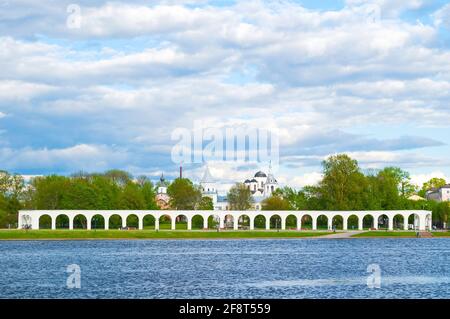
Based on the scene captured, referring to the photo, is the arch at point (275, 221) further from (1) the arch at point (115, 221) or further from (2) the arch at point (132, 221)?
(1) the arch at point (115, 221)

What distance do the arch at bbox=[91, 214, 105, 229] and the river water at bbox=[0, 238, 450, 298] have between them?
39024 mm

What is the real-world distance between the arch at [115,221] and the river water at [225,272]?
3975 centimetres

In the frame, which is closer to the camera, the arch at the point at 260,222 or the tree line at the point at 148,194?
the tree line at the point at 148,194

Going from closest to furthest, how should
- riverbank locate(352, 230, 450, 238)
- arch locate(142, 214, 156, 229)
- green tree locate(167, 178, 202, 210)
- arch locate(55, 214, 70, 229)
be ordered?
riverbank locate(352, 230, 450, 238), arch locate(55, 214, 70, 229), arch locate(142, 214, 156, 229), green tree locate(167, 178, 202, 210)

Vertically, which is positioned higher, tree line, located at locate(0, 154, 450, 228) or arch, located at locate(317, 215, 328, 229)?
tree line, located at locate(0, 154, 450, 228)

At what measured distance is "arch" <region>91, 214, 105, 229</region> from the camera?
12381 cm

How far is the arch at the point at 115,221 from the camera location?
409 ft

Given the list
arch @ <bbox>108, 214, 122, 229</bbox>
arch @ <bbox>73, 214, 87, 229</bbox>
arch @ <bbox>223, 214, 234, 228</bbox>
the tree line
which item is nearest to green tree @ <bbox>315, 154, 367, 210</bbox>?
the tree line

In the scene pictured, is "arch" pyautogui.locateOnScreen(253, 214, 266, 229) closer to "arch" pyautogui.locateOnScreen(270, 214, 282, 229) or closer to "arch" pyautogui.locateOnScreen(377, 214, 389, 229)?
"arch" pyautogui.locateOnScreen(270, 214, 282, 229)

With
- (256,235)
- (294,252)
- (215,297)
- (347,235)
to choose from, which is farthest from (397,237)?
(215,297)

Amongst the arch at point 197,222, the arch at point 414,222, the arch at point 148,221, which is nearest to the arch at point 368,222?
the arch at point 414,222

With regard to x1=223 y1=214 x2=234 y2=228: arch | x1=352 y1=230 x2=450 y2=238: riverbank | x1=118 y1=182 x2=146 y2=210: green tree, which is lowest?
x1=352 y1=230 x2=450 y2=238: riverbank

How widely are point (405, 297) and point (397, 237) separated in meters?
66.3
